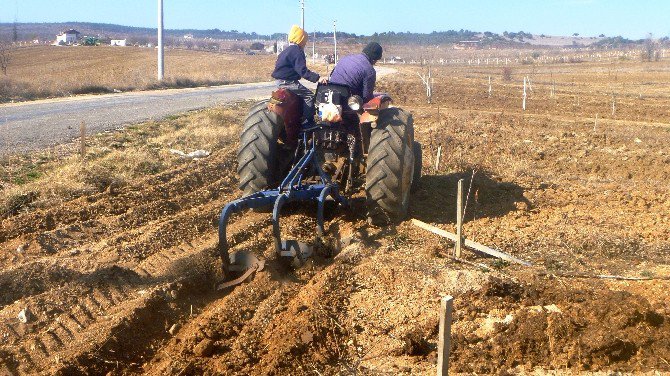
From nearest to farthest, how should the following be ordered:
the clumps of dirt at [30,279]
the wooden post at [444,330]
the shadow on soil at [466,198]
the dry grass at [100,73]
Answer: the wooden post at [444,330] → the clumps of dirt at [30,279] → the shadow on soil at [466,198] → the dry grass at [100,73]

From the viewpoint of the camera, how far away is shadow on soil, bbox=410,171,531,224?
9.04m

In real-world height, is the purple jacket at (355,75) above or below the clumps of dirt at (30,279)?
above

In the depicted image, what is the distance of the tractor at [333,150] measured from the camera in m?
7.92

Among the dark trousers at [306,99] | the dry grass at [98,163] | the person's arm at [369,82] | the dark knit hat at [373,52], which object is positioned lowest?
the dry grass at [98,163]

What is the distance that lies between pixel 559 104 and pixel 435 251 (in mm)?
21749

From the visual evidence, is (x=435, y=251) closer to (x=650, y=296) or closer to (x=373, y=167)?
(x=373, y=167)

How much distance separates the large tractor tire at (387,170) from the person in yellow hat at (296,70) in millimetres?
905

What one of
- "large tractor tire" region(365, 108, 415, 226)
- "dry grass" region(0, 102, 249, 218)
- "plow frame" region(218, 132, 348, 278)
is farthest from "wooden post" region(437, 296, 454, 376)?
"dry grass" region(0, 102, 249, 218)

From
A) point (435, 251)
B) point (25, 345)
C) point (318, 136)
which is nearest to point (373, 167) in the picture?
point (318, 136)

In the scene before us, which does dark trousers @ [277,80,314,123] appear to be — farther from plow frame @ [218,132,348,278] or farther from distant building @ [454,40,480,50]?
distant building @ [454,40,480,50]

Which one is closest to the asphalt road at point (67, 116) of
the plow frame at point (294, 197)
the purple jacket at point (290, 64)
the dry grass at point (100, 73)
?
the dry grass at point (100, 73)

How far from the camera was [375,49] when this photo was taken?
8.54m

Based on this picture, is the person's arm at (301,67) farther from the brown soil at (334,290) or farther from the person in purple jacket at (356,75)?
the brown soil at (334,290)

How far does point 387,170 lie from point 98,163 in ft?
16.5
